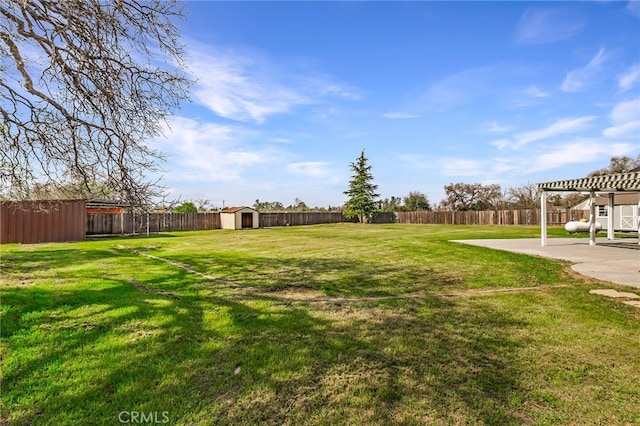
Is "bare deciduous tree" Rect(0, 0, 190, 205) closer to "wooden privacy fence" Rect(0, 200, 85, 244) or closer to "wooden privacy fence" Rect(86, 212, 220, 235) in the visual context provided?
"wooden privacy fence" Rect(86, 212, 220, 235)

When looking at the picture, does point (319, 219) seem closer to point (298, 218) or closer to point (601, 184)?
point (298, 218)

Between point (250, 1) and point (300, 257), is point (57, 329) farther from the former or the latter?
point (250, 1)

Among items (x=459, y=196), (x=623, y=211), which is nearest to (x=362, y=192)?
(x=459, y=196)

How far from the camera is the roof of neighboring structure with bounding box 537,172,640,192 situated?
9148 mm

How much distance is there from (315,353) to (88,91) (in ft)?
17.5

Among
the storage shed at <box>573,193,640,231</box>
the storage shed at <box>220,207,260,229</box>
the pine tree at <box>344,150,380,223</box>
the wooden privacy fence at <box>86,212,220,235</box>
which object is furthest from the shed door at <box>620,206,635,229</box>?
the storage shed at <box>220,207,260,229</box>

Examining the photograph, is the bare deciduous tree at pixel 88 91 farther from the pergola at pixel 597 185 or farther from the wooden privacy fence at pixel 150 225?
the pergola at pixel 597 185

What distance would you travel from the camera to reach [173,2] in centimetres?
521

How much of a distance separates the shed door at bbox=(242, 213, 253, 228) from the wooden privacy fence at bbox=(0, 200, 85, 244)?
1445 centimetres

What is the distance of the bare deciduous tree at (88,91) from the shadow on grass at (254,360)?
7.16 ft

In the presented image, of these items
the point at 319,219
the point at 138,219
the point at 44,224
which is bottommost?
the point at 319,219

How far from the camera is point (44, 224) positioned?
15.8 metres

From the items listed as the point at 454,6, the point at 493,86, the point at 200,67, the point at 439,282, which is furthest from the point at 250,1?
the point at 493,86

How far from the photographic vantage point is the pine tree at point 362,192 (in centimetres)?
4131
